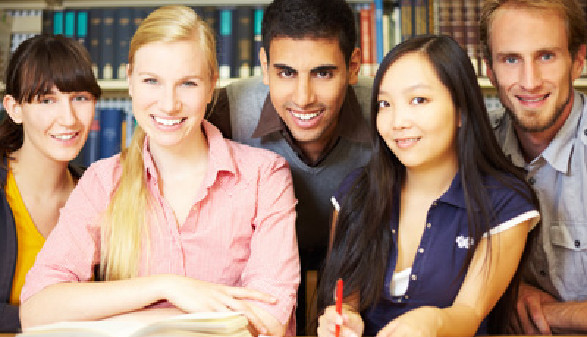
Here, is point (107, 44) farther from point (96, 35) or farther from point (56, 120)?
point (56, 120)

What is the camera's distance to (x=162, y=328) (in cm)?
89

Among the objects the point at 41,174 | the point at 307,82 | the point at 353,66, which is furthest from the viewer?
the point at 353,66

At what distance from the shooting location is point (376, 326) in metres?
1.21

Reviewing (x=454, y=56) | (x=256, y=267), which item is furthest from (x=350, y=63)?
(x=256, y=267)

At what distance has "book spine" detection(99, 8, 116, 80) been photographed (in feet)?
6.86

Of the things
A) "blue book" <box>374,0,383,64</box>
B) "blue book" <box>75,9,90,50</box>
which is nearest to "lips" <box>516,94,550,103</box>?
"blue book" <box>374,0,383,64</box>

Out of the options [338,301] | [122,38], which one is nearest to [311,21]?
[338,301]

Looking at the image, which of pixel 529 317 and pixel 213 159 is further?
pixel 529 317

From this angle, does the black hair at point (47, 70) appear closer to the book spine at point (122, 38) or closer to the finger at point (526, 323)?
the book spine at point (122, 38)

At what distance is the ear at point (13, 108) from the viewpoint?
135 centimetres

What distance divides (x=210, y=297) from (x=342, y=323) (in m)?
0.24

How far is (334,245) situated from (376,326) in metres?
0.19

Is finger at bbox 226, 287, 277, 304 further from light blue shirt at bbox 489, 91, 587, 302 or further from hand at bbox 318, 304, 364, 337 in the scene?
light blue shirt at bbox 489, 91, 587, 302

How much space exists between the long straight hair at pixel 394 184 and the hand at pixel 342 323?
87 mm
